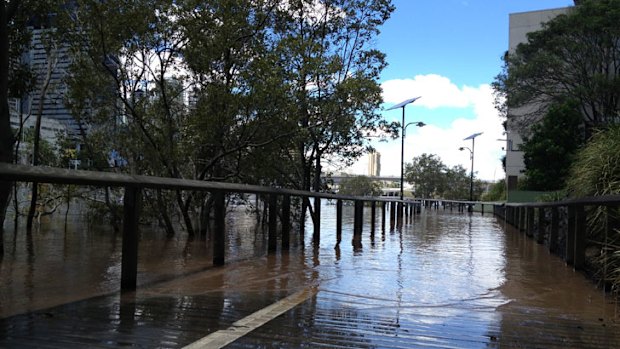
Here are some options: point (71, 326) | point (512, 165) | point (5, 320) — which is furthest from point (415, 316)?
point (512, 165)

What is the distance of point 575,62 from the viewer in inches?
1103

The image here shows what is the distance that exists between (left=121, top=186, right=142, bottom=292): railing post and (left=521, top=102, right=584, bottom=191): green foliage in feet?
80.0

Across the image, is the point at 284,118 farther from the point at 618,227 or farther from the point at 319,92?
the point at 618,227

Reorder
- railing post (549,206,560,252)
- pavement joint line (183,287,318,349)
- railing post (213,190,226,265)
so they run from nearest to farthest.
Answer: pavement joint line (183,287,318,349)
railing post (213,190,226,265)
railing post (549,206,560,252)

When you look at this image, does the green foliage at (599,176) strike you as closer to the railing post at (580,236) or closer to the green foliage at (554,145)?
the railing post at (580,236)

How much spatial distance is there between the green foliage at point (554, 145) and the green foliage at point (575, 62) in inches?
44.0

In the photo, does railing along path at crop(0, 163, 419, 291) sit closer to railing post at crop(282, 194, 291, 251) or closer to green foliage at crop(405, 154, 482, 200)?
railing post at crop(282, 194, 291, 251)

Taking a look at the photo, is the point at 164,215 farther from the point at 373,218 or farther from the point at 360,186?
the point at 360,186

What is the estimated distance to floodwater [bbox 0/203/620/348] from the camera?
356cm

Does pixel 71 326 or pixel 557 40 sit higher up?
pixel 557 40

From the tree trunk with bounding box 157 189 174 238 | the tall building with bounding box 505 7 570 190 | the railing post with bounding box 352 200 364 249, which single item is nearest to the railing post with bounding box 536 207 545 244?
the railing post with bounding box 352 200 364 249

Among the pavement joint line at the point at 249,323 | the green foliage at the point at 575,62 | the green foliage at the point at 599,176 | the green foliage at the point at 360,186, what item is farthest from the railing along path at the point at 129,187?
the green foliage at the point at 360,186

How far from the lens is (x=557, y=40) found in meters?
27.8

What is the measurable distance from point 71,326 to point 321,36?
12674 mm
